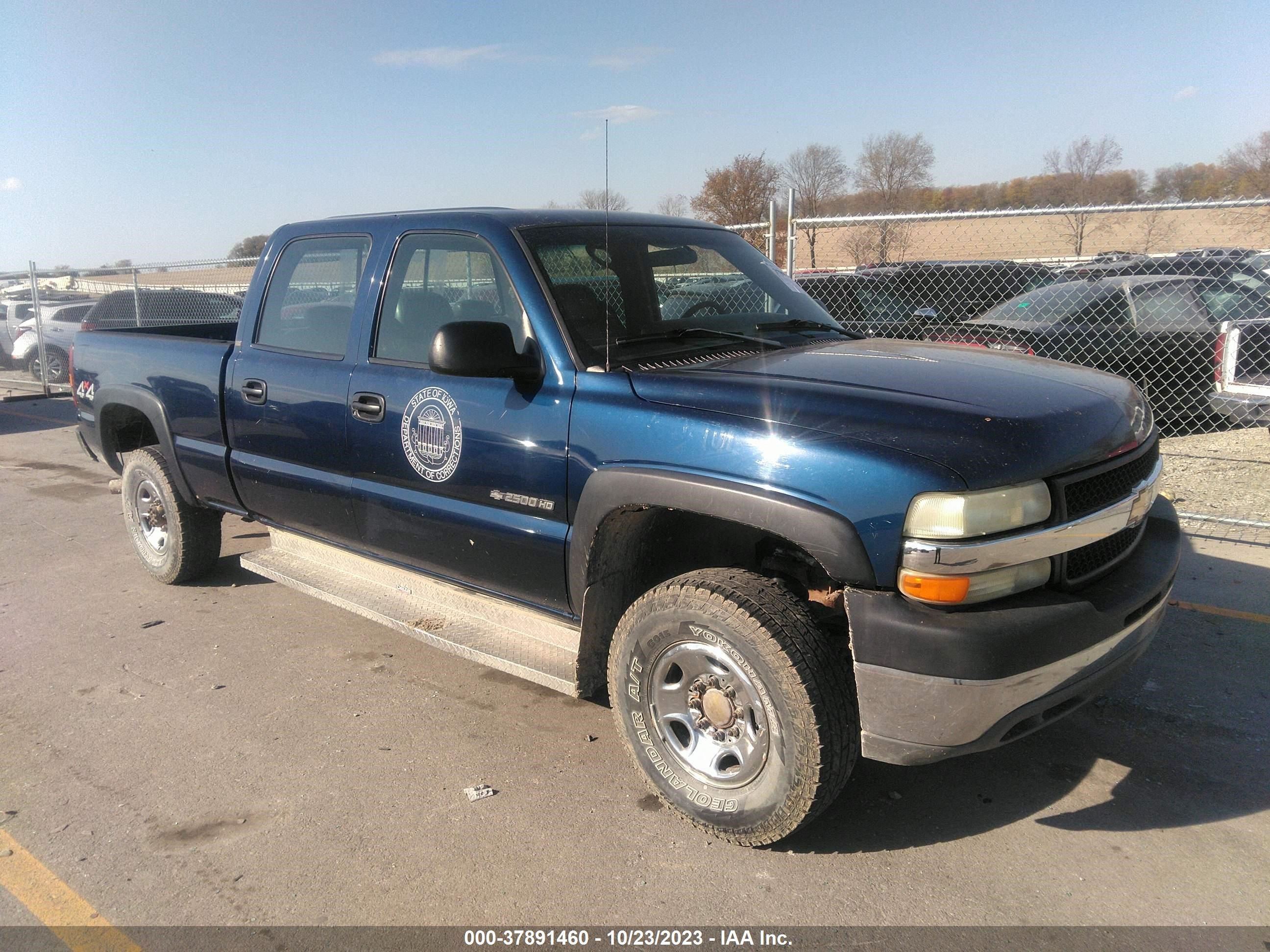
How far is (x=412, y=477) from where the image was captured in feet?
12.1

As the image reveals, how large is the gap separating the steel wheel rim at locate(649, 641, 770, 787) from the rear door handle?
2462 mm

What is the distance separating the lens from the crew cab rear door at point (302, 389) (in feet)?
13.2

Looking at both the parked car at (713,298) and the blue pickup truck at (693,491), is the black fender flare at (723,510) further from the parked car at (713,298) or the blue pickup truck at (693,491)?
the parked car at (713,298)

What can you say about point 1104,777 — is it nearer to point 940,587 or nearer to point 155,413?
point 940,587

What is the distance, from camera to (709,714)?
2.92 metres

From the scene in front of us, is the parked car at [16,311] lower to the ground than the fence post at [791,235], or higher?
lower

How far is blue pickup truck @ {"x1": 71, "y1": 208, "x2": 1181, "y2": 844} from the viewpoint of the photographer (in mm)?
2482

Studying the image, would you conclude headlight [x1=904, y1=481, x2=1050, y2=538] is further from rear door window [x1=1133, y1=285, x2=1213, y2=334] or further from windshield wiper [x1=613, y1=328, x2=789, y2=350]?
rear door window [x1=1133, y1=285, x2=1213, y2=334]

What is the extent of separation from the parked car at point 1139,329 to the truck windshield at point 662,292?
4.88 meters

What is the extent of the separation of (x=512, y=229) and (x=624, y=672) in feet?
5.68

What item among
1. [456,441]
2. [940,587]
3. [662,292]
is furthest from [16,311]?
[940,587]

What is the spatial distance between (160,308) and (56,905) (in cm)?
1331

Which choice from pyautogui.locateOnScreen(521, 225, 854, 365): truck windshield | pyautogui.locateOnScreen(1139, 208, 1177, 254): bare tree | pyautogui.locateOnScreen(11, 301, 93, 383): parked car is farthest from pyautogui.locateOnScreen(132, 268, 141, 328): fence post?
pyautogui.locateOnScreen(1139, 208, 1177, 254): bare tree

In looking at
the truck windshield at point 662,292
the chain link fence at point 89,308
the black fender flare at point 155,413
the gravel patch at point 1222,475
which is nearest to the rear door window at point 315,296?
the black fender flare at point 155,413
